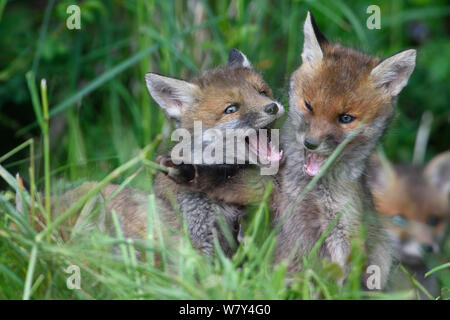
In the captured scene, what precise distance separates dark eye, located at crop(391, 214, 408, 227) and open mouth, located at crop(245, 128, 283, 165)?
1.13 m

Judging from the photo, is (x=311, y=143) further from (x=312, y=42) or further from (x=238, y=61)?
(x=238, y=61)

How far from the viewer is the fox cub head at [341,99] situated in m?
3.68

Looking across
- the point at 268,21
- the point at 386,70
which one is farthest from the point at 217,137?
the point at 268,21

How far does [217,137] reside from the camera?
3.94 m

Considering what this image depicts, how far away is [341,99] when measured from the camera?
3.68 m

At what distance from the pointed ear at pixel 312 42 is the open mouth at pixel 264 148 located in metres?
0.51

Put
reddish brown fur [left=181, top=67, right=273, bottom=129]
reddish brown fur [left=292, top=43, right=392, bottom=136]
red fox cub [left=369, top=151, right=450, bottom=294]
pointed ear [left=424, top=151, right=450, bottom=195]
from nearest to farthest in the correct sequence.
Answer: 1. reddish brown fur [left=292, top=43, right=392, bottom=136]
2. reddish brown fur [left=181, top=67, right=273, bottom=129]
3. red fox cub [left=369, top=151, right=450, bottom=294]
4. pointed ear [left=424, top=151, right=450, bottom=195]

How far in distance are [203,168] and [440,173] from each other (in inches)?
80.0

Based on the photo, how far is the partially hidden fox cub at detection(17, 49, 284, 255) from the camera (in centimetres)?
382

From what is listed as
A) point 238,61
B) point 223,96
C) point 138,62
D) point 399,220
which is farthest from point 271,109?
point 138,62

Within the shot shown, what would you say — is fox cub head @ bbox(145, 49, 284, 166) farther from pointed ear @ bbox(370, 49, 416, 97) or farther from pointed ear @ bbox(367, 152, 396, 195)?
pointed ear @ bbox(367, 152, 396, 195)

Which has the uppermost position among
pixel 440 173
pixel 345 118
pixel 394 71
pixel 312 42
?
pixel 312 42

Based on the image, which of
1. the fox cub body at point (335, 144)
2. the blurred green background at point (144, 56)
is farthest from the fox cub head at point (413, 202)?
the blurred green background at point (144, 56)

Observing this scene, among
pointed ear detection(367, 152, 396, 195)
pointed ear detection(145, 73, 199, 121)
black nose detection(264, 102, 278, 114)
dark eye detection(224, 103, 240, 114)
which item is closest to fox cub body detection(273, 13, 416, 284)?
black nose detection(264, 102, 278, 114)
